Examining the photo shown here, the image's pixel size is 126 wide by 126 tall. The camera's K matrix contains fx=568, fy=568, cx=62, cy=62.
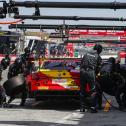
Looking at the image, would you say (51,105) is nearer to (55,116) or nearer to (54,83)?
(54,83)

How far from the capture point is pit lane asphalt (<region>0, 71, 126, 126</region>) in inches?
515

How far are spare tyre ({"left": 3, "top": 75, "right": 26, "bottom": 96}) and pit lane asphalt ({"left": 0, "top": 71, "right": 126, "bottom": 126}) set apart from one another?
1.62 feet

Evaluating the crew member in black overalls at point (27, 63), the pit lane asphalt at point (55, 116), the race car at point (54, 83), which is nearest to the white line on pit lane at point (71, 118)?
the pit lane asphalt at point (55, 116)

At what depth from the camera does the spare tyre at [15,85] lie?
16.3 meters

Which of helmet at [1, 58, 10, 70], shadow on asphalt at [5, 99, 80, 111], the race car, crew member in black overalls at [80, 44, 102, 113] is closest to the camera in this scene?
crew member in black overalls at [80, 44, 102, 113]

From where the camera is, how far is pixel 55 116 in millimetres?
14500

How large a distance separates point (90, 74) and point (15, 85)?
93.4 inches

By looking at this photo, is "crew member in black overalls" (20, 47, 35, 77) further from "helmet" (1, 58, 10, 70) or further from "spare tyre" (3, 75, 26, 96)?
"helmet" (1, 58, 10, 70)

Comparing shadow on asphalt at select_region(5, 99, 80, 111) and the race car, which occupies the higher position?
the race car

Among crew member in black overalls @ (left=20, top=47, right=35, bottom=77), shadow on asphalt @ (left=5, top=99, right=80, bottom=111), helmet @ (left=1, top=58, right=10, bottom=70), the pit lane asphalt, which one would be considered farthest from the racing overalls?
helmet @ (left=1, top=58, right=10, bottom=70)

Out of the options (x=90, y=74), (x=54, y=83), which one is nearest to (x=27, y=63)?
(x=54, y=83)

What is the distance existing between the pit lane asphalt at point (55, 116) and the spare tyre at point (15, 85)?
49cm

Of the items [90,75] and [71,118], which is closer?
[71,118]

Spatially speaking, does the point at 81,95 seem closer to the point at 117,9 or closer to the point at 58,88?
the point at 58,88
